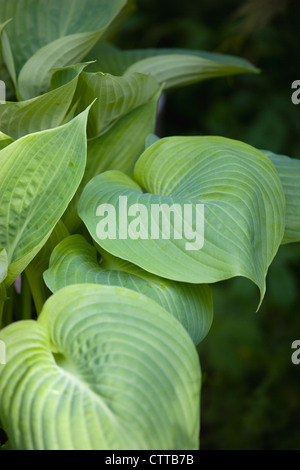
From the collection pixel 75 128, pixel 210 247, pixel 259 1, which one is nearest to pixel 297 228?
pixel 210 247

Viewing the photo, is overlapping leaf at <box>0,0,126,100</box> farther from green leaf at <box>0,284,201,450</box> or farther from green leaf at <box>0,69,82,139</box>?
green leaf at <box>0,284,201,450</box>

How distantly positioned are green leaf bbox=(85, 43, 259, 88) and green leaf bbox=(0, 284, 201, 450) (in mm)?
378

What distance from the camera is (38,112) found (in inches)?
22.3

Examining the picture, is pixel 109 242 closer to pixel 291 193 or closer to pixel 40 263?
pixel 40 263

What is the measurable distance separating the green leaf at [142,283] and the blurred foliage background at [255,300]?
2.78ft

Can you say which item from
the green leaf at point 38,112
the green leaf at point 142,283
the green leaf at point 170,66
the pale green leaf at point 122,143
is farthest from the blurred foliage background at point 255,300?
the green leaf at point 142,283

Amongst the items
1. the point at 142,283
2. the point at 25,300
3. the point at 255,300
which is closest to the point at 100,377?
the point at 142,283

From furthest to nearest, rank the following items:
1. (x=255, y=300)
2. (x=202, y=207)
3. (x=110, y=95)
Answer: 1. (x=255, y=300)
2. (x=110, y=95)
3. (x=202, y=207)

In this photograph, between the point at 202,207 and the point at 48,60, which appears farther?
the point at 48,60

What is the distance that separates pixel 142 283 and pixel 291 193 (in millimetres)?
234

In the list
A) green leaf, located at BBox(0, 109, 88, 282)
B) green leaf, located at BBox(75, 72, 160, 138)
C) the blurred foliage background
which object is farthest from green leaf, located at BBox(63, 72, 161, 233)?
the blurred foliage background

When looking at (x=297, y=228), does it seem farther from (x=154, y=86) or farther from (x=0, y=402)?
(x=0, y=402)

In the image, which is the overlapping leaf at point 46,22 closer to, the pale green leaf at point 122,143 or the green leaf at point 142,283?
the pale green leaf at point 122,143
